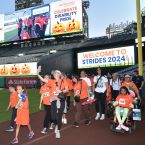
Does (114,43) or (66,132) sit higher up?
(114,43)

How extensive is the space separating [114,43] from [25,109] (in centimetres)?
2625

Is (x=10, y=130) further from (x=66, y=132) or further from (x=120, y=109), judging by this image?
(x=120, y=109)

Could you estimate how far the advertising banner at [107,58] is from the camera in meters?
34.8

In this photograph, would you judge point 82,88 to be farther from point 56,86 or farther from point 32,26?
point 32,26

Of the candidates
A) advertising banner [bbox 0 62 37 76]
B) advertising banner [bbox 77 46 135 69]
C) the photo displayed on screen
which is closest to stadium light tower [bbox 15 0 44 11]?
the photo displayed on screen

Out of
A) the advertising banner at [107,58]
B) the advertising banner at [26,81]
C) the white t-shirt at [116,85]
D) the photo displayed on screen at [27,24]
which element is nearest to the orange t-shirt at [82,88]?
the white t-shirt at [116,85]

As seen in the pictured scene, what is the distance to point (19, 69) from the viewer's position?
1870 inches

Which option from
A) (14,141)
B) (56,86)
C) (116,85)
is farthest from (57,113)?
(116,85)

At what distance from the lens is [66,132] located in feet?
39.8

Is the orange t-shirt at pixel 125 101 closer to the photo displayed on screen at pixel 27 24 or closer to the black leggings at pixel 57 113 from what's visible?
the black leggings at pixel 57 113

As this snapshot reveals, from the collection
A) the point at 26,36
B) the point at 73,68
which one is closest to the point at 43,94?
the point at 73,68

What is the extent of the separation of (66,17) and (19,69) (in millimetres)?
8638

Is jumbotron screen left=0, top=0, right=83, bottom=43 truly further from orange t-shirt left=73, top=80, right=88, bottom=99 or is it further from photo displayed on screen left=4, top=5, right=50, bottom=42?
orange t-shirt left=73, top=80, right=88, bottom=99

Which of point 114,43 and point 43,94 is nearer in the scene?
point 43,94
